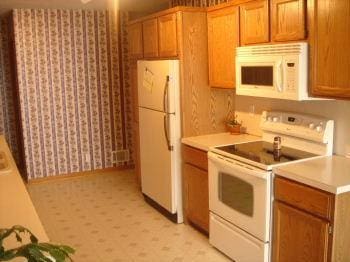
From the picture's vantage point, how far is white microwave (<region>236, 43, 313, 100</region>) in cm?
254

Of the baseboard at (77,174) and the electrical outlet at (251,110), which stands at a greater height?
the electrical outlet at (251,110)

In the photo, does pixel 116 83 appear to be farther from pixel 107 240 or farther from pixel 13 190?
pixel 13 190

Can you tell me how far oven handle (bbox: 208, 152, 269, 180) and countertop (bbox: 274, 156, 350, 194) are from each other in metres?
0.10

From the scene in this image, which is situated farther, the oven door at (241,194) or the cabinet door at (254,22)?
the cabinet door at (254,22)

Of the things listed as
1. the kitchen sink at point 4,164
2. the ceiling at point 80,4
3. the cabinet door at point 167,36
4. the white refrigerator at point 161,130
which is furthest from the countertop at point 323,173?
the ceiling at point 80,4

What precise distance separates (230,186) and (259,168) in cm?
41

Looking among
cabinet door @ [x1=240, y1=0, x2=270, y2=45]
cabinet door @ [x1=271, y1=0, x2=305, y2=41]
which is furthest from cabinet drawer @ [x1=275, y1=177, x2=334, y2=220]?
cabinet door @ [x1=240, y1=0, x2=270, y2=45]

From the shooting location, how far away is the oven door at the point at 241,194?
2559mm

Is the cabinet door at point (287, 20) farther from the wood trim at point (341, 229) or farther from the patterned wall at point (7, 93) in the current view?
the patterned wall at point (7, 93)

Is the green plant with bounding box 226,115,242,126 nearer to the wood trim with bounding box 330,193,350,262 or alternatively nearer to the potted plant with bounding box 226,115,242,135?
the potted plant with bounding box 226,115,242,135

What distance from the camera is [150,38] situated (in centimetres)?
401

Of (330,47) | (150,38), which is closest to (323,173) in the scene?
(330,47)

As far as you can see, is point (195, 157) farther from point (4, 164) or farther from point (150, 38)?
point (4, 164)

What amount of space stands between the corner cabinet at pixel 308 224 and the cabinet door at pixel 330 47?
2.07 feet
